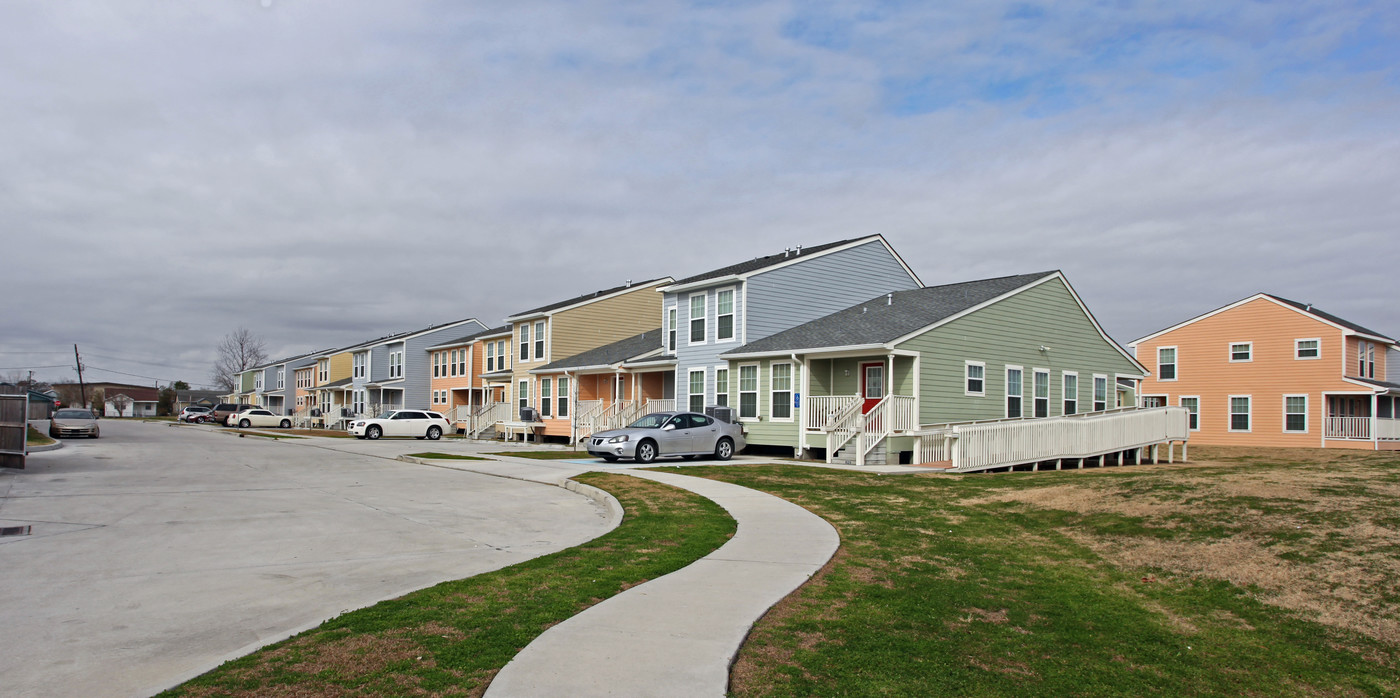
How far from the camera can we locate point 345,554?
31.5ft

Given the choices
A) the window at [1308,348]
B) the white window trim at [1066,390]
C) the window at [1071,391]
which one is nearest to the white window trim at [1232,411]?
the window at [1308,348]

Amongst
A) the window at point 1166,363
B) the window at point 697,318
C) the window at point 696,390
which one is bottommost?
the window at point 696,390

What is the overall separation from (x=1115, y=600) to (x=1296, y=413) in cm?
3854

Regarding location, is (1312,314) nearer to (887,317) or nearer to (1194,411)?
(1194,411)

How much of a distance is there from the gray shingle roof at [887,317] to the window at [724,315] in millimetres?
907

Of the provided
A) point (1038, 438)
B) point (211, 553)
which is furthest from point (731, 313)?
point (211, 553)

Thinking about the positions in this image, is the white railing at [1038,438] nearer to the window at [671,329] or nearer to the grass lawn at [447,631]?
the window at [671,329]

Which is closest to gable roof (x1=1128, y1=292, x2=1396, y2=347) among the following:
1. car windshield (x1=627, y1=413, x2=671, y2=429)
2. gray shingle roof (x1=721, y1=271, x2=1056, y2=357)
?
gray shingle roof (x1=721, y1=271, x2=1056, y2=357)

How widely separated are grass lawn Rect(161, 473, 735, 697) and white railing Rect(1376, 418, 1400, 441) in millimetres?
38651

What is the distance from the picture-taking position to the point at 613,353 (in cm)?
3650

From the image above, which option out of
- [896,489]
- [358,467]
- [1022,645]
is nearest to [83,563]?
[1022,645]

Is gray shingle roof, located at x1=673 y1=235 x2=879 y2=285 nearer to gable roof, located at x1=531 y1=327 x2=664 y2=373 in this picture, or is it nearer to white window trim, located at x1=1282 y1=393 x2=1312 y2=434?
gable roof, located at x1=531 y1=327 x2=664 y2=373

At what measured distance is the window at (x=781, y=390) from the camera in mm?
26016

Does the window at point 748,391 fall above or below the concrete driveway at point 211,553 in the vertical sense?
above
